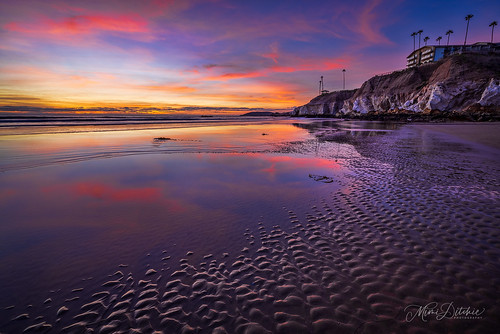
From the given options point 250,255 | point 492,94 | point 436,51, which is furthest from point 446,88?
point 250,255

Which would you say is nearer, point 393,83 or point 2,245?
point 2,245

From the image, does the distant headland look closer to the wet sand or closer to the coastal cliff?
the coastal cliff

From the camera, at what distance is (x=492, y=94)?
45469 millimetres

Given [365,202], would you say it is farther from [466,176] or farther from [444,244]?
[466,176]

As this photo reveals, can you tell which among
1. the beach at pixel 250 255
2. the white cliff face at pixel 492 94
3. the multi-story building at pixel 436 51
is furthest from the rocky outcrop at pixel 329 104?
the beach at pixel 250 255

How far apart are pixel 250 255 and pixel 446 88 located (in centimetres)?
7592

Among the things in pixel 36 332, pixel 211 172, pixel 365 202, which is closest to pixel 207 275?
pixel 36 332

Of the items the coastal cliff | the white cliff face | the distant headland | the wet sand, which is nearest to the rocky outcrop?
the distant headland

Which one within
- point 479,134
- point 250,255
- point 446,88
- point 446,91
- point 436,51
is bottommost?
point 250,255

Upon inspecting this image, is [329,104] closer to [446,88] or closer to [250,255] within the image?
[446,88]

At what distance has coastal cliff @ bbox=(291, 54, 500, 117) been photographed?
48594 millimetres

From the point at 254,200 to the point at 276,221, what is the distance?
1569mm

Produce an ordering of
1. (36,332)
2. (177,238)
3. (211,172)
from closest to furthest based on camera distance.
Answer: (36,332) < (177,238) < (211,172)

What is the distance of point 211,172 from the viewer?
34.7ft
